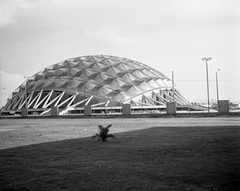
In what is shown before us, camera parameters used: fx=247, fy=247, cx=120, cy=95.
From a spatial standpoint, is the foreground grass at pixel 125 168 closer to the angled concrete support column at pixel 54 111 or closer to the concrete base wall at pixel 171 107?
the concrete base wall at pixel 171 107

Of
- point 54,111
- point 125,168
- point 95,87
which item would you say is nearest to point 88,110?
point 54,111

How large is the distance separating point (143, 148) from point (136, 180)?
4.14 metres

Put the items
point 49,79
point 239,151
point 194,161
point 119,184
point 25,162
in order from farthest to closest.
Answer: point 49,79
point 239,151
point 25,162
point 194,161
point 119,184

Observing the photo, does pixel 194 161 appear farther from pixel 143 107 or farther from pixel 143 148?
pixel 143 107

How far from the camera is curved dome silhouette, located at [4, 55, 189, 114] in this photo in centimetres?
5988

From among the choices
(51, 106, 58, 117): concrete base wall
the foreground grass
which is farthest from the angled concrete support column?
the foreground grass

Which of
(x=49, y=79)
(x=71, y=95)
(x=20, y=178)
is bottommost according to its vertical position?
(x=20, y=178)

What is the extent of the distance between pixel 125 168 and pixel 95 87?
56.9m

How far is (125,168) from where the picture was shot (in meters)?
6.63

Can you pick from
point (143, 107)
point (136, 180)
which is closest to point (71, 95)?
point (143, 107)

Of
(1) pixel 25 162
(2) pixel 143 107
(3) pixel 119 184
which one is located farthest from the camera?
(2) pixel 143 107

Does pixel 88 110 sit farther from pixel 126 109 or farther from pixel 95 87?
pixel 95 87

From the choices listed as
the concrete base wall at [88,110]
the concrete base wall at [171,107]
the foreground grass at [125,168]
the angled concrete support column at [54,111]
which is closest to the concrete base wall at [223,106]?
the concrete base wall at [171,107]

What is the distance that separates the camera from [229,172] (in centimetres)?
594
